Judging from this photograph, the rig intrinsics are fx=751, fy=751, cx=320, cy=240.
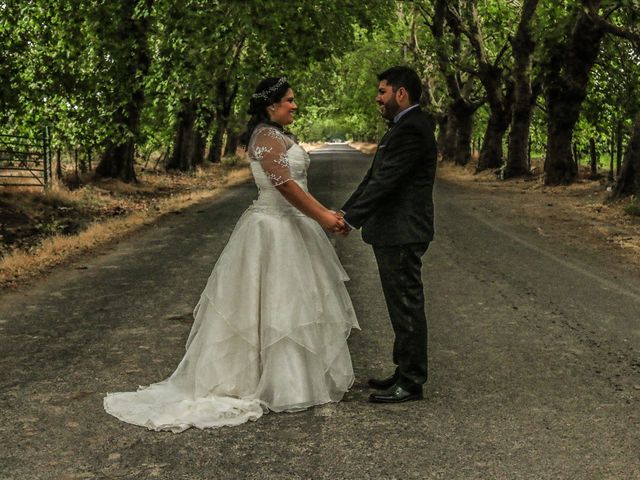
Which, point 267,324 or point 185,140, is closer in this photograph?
point 267,324

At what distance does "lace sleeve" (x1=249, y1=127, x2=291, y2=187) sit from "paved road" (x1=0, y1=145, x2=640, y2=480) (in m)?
1.55

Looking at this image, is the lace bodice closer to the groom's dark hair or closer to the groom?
the groom

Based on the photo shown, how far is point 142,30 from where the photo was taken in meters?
19.1

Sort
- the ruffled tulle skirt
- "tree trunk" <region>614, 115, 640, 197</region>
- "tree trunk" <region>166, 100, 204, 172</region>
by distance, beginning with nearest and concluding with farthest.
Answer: the ruffled tulle skirt, "tree trunk" <region>614, 115, 640, 197</region>, "tree trunk" <region>166, 100, 204, 172</region>

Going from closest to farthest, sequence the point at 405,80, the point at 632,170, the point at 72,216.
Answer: the point at 405,80 → the point at 72,216 → the point at 632,170

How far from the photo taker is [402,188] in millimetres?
4992

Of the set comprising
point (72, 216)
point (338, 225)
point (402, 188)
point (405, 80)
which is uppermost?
point (405, 80)

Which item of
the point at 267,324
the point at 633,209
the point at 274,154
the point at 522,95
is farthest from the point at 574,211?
the point at 267,324

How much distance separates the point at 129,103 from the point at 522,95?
44.1 feet

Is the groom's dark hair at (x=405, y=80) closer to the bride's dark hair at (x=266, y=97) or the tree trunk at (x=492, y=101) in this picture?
the bride's dark hair at (x=266, y=97)

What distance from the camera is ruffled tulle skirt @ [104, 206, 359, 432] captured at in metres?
4.84

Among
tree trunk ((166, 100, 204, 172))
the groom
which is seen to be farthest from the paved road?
tree trunk ((166, 100, 204, 172))

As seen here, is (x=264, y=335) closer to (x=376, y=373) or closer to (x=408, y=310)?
(x=408, y=310)

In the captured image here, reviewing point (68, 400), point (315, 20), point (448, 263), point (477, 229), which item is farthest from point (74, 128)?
point (68, 400)
